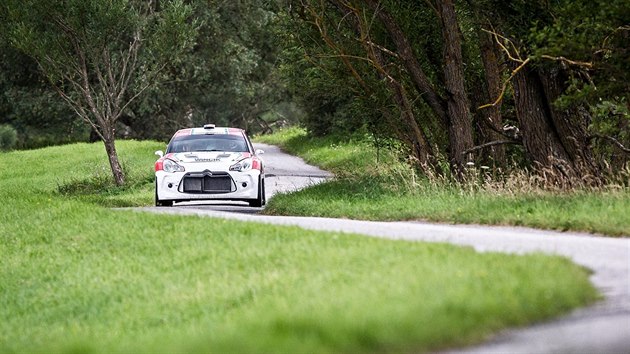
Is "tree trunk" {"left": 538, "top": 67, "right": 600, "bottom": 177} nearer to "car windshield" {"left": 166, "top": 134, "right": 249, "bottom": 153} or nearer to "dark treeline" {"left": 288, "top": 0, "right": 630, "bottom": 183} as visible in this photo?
"dark treeline" {"left": 288, "top": 0, "right": 630, "bottom": 183}

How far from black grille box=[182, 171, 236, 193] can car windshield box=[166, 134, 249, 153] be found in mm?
967

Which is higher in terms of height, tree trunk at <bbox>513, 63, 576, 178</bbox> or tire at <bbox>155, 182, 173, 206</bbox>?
tree trunk at <bbox>513, 63, 576, 178</bbox>

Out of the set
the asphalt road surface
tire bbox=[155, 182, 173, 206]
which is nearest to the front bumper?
tire bbox=[155, 182, 173, 206]

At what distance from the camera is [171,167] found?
25.7 metres

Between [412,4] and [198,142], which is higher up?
[412,4]

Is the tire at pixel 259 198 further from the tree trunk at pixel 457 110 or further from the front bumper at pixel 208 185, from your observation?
the tree trunk at pixel 457 110

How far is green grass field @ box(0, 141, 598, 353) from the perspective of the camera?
9891 mm

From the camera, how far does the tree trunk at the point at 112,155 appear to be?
3656 centimetres

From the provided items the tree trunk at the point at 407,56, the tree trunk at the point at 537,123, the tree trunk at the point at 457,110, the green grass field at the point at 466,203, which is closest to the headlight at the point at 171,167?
the green grass field at the point at 466,203

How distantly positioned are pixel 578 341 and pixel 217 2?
172 feet

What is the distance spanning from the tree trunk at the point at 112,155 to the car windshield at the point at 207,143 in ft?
32.4

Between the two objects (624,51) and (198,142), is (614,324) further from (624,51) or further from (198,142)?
(198,142)

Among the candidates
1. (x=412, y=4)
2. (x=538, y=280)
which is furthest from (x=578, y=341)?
(x=412, y=4)

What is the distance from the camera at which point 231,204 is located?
28.5 m
